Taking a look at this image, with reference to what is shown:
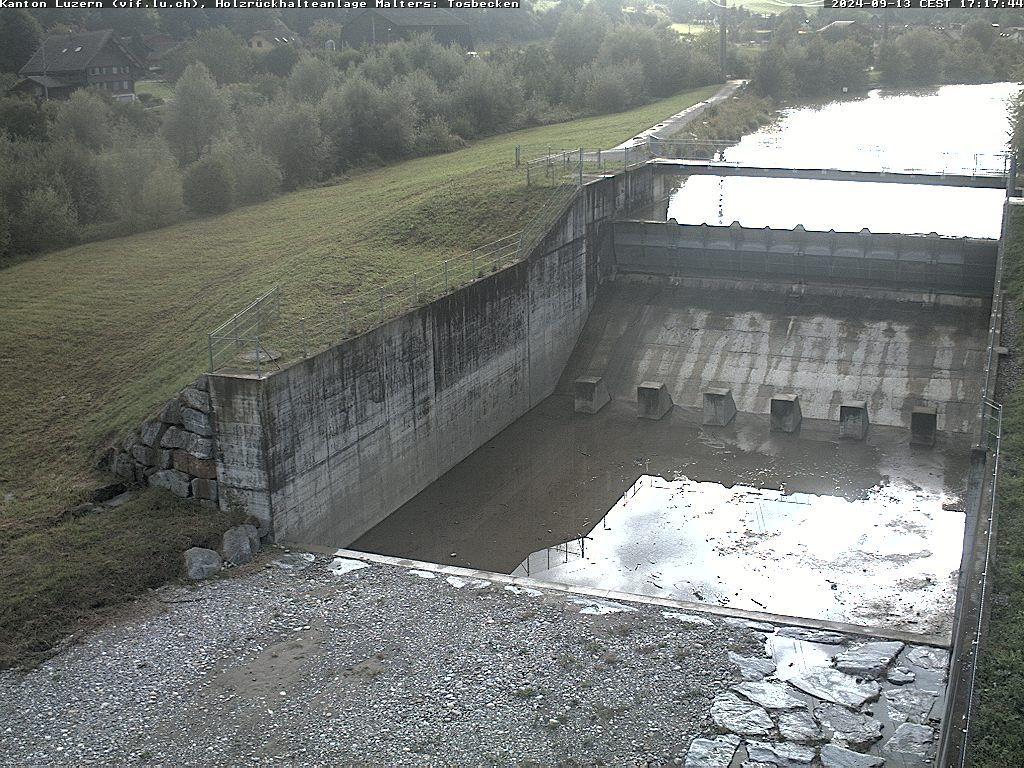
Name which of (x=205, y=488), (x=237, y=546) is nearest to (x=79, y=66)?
(x=205, y=488)

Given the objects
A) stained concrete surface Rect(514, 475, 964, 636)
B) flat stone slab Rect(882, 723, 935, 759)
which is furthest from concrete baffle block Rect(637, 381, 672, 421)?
flat stone slab Rect(882, 723, 935, 759)

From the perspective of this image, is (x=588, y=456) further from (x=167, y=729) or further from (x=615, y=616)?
Result: (x=167, y=729)

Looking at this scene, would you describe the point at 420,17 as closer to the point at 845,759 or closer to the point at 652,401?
the point at 652,401

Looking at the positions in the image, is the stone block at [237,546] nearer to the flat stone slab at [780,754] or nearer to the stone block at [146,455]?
the stone block at [146,455]

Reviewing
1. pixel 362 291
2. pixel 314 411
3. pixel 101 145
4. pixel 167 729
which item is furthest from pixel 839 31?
pixel 167 729

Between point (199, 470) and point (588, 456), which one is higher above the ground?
point (199, 470)

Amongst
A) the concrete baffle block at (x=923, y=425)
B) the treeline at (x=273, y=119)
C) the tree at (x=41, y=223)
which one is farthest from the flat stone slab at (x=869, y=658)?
the tree at (x=41, y=223)
